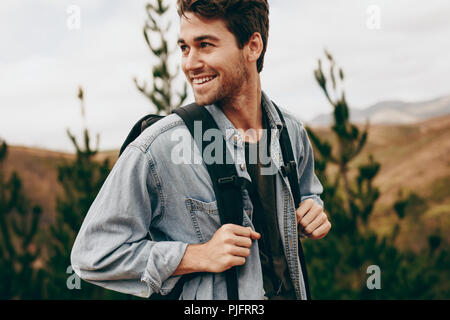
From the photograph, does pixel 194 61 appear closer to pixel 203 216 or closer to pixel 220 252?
pixel 203 216

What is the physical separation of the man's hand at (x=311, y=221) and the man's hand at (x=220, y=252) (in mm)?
478

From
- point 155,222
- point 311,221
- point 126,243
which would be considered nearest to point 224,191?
point 155,222

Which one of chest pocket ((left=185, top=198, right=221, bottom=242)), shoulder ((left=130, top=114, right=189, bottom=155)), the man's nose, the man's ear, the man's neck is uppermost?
the man's ear

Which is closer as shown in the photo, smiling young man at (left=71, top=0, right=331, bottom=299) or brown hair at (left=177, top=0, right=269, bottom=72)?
smiling young man at (left=71, top=0, right=331, bottom=299)

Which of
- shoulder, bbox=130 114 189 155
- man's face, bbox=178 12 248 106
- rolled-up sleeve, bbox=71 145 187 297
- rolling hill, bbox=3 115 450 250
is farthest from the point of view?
rolling hill, bbox=3 115 450 250

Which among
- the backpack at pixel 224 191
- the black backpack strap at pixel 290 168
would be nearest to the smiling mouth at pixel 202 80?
the backpack at pixel 224 191

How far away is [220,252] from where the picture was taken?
1.75 m

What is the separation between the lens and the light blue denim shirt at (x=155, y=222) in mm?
1741

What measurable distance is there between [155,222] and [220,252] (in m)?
0.36

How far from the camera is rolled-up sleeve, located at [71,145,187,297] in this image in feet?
5.69

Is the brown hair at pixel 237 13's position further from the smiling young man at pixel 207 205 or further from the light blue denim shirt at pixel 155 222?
the light blue denim shirt at pixel 155 222

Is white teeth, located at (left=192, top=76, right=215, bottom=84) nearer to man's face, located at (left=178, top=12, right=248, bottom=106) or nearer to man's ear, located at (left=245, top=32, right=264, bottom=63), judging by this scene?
man's face, located at (left=178, top=12, right=248, bottom=106)

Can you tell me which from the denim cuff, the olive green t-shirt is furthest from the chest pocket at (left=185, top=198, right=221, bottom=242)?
the olive green t-shirt
